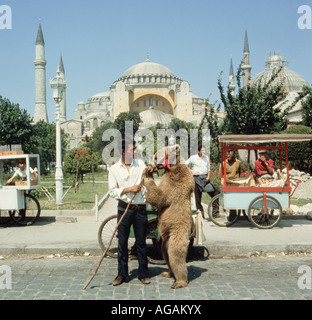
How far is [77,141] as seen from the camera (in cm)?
10575

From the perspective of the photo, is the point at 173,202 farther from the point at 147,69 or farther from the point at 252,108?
the point at 147,69

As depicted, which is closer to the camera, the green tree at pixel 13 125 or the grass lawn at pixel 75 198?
the grass lawn at pixel 75 198

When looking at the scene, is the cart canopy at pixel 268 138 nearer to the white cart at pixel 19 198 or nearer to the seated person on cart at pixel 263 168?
the seated person on cart at pixel 263 168

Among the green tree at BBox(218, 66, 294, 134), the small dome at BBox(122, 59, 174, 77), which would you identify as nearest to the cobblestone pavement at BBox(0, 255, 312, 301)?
the green tree at BBox(218, 66, 294, 134)

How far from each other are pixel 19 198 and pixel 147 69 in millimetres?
112483

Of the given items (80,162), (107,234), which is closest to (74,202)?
(107,234)

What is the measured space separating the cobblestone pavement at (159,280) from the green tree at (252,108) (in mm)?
11920

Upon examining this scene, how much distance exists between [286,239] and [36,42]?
3340 inches

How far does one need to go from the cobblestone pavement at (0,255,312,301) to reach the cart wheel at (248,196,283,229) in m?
1.72

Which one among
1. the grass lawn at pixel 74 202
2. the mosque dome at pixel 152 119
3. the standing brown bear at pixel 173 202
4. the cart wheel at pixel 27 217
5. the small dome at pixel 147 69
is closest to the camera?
the standing brown bear at pixel 173 202

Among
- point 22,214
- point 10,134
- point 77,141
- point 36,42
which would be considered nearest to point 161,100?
point 77,141

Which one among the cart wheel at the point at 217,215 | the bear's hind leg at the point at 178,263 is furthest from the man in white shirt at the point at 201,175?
the bear's hind leg at the point at 178,263

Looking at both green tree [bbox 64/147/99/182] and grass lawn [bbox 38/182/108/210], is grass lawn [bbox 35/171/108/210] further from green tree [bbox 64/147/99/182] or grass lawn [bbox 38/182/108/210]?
green tree [bbox 64/147/99/182]

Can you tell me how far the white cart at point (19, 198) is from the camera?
27.3 ft
